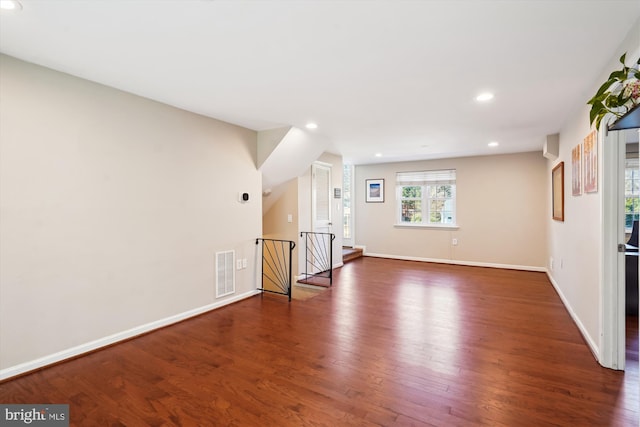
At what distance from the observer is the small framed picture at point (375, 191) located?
7.73m

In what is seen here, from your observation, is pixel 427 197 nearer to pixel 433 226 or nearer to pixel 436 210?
pixel 436 210

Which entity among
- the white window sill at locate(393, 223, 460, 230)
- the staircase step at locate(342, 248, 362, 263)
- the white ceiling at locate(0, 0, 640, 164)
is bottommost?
the staircase step at locate(342, 248, 362, 263)

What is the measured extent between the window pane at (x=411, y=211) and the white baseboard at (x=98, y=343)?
488cm

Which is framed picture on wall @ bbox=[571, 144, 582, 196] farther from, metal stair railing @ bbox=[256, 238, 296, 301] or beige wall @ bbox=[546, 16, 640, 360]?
metal stair railing @ bbox=[256, 238, 296, 301]

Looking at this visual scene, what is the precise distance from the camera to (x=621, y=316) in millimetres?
2432

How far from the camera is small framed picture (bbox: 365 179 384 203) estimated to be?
7.73 m

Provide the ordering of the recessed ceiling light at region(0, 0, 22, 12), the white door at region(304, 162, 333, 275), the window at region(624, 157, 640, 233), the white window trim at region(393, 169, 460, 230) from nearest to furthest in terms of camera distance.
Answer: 1. the recessed ceiling light at region(0, 0, 22, 12)
2. the window at region(624, 157, 640, 233)
3. the white door at region(304, 162, 333, 275)
4. the white window trim at region(393, 169, 460, 230)

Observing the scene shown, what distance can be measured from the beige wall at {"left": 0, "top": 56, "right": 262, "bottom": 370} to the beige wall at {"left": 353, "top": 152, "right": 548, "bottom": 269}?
15.3 ft

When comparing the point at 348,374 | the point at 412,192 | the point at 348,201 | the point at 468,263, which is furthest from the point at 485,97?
the point at 348,201

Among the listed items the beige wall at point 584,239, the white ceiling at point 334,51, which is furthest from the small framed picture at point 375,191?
the white ceiling at point 334,51

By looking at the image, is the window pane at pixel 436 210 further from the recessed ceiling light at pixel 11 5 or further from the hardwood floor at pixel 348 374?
the recessed ceiling light at pixel 11 5

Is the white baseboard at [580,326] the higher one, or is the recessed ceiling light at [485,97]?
the recessed ceiling light at [485,97]

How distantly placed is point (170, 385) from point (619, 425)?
2.85m

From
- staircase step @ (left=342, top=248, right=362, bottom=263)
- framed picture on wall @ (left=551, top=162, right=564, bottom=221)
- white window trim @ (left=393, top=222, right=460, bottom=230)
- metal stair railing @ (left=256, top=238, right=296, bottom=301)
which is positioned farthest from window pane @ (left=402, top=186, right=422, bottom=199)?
metal stair railing @ (left=256, top=238, right=296, bottom=301)
